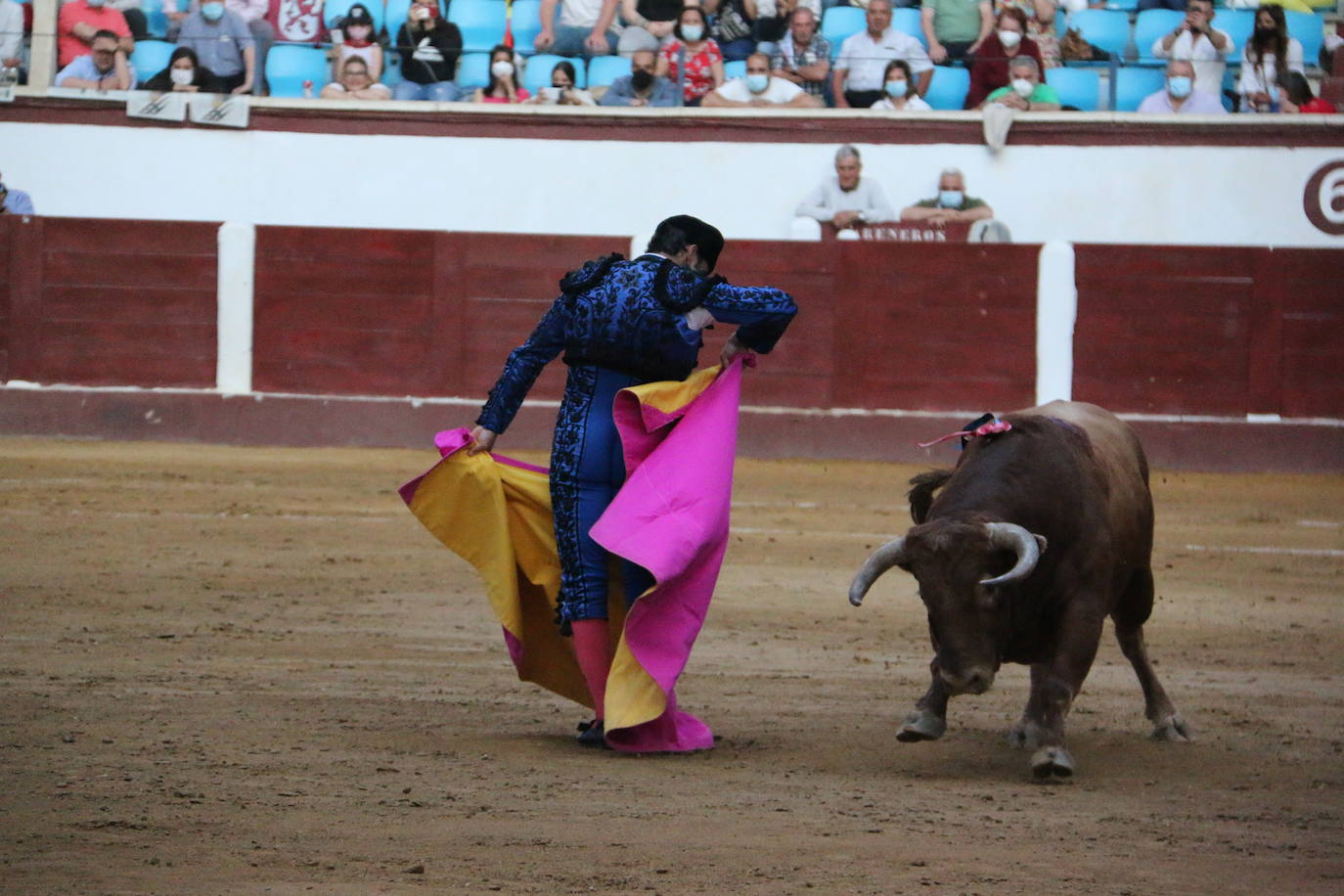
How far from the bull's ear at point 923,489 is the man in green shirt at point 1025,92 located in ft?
22.4

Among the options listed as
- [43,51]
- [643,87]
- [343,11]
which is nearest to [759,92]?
[643,87]

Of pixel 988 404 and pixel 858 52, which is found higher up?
pixel 858 52

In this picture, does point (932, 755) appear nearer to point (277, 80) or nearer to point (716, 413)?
point (716, 413)

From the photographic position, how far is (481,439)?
12.4 feet

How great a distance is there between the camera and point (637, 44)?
11086mm

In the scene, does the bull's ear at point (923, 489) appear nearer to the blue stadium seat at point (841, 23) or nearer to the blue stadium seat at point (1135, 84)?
the blue stadium seat at point (1135, 84)

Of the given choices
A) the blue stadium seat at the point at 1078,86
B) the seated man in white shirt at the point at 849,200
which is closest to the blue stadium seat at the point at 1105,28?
the blue stadium seat at the point at 1078,86

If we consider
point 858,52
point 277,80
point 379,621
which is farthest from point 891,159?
point 379,621

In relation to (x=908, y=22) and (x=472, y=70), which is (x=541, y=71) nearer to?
(x=472, y=70)

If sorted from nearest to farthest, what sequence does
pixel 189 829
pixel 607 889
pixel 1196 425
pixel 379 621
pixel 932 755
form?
pixel 607 889
pixel 189 829
pixel 932 755
pixel 379 621
pixel 1196 425

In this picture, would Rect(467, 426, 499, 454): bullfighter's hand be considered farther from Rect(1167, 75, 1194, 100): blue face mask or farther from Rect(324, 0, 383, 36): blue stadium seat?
Rect(324, 0, 383, 36): blue stadium seat

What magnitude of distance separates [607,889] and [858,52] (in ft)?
→ 29.3

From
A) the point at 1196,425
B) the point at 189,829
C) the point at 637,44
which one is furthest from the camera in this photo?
the point at 637,44

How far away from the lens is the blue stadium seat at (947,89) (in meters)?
10.8
